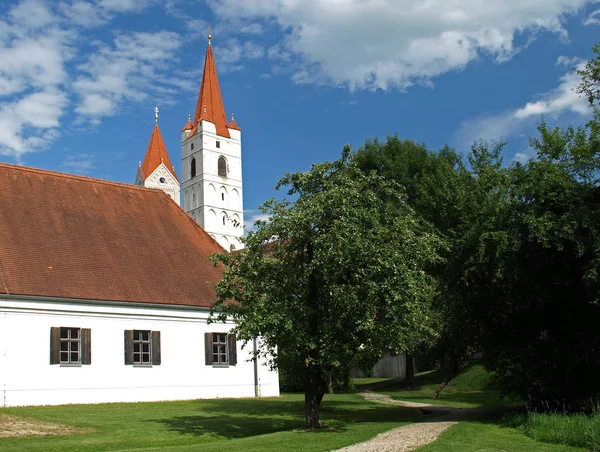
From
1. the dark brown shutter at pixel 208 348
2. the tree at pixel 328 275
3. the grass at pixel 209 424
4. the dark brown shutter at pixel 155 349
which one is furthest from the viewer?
the dark brown shutter at pixel 208 348

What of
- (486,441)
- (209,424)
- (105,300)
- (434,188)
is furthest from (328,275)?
(105,300)

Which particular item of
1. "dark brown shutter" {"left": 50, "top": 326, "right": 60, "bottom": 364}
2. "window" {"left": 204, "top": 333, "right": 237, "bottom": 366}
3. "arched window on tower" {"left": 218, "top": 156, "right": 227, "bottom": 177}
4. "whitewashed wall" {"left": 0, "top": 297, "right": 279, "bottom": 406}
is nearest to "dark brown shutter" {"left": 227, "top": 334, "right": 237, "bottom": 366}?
"window" {"left": 204, "top": 333, "right": 237, "bottom": 366}

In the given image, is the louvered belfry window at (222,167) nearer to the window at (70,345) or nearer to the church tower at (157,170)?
the church tower at (157,170)

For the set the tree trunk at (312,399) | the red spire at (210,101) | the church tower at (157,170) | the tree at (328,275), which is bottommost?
the tree trunk at (312,399)

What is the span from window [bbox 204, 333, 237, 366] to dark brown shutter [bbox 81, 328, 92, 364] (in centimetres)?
535

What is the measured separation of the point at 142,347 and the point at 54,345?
3778 millimetres

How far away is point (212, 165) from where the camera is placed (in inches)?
3573

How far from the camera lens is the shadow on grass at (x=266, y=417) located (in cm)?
1877

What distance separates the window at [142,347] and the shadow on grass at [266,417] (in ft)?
9.31

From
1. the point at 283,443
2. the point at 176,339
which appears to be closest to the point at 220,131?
the point at 176,339

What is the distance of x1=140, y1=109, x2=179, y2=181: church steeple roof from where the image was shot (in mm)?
87938

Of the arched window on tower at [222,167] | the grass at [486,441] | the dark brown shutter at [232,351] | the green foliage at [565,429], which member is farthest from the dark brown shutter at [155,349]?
the arched window on tower at [222,167]

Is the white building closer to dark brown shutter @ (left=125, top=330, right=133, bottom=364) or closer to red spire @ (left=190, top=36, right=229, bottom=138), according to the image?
dark brown shutter @ (left=125, top=330, right=133, bottom=364)

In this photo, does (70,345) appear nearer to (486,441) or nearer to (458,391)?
(486,441)
